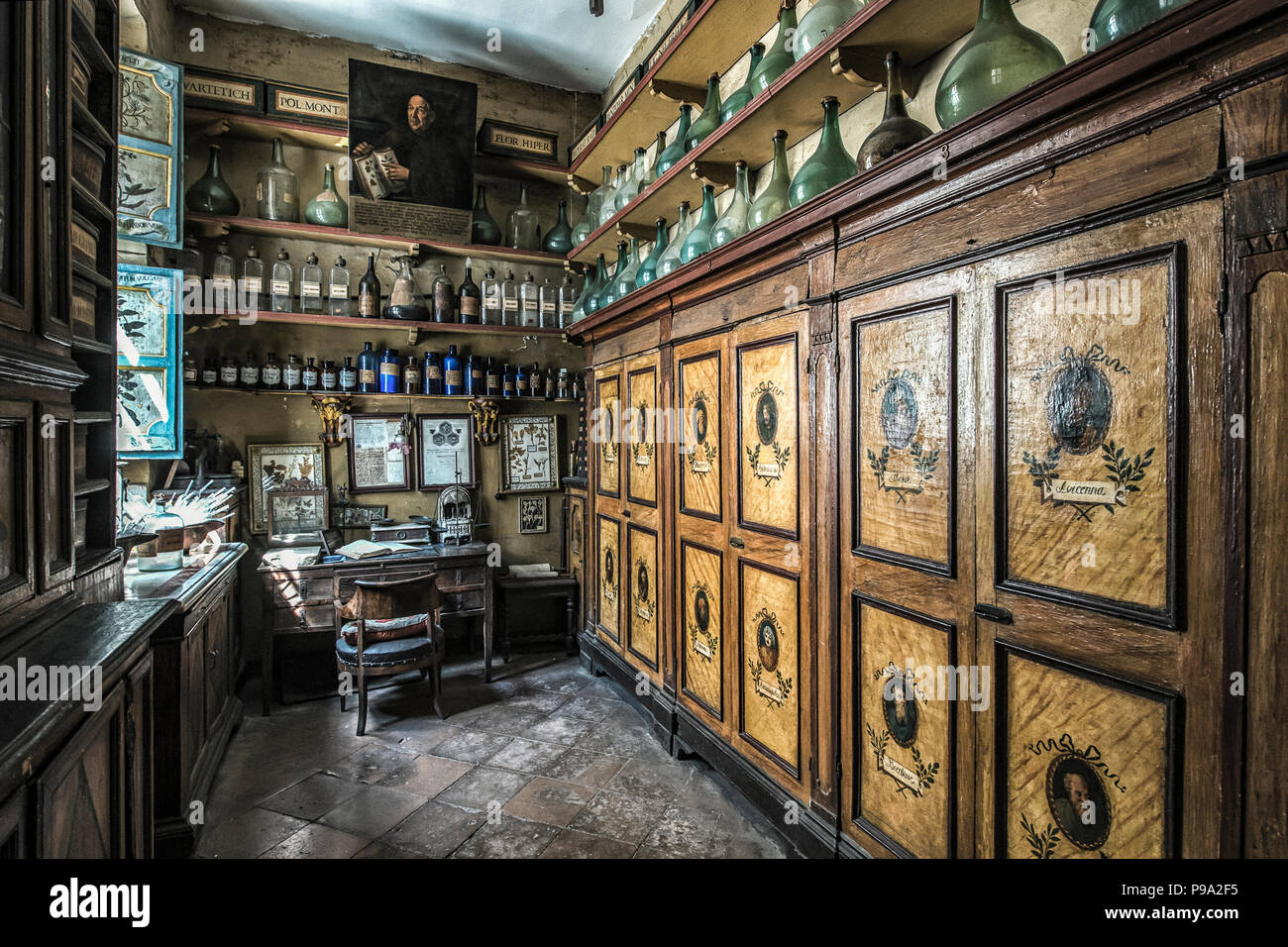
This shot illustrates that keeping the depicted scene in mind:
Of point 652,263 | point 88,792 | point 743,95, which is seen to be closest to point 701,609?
point 652,263

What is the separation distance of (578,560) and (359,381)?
1.97 m

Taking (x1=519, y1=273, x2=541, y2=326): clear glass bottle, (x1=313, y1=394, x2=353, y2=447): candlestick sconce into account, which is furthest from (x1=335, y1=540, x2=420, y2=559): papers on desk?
(x1=519, y1=273, x2=541, y2=326): clear glass bottle

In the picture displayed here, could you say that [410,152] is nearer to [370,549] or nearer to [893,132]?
[370,549]

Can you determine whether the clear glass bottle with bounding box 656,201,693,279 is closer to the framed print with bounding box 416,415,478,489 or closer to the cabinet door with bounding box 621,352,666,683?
the cabinet door with bounding box 621,352,666,683

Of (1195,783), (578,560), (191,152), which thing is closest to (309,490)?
(578,560)

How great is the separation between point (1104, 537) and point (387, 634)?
3470 mm

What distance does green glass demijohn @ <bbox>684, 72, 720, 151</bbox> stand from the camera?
10.3 ft

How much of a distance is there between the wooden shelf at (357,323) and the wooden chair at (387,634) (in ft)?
5.95

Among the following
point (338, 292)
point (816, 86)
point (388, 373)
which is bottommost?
point (388, 373)

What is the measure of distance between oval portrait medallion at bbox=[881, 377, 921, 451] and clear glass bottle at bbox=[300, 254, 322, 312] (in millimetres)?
3938

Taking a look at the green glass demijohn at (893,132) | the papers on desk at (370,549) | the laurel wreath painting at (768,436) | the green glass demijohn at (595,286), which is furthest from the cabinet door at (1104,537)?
the papers on desk at (370,549)

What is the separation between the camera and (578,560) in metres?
4.63

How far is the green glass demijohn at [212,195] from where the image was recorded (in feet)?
12.9

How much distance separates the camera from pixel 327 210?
4312 mm
